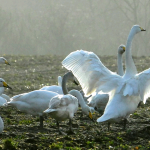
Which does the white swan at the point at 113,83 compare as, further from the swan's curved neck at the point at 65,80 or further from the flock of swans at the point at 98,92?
the swan's curved neck at the point at 65,80

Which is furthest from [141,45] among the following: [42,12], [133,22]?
[42,12]

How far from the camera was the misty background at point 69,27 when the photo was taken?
32469mm

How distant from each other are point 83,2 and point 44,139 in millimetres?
38169

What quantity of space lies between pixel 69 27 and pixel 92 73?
28300 millimetres

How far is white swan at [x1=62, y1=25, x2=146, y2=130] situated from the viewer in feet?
21.2

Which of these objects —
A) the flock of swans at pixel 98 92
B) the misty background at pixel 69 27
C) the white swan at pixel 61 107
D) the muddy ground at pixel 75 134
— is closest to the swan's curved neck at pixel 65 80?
the flock of swans at pixel 98 92

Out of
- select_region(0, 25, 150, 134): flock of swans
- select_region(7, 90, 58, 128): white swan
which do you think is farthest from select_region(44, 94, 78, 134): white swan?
select_region(7, 90, 58, 128): white swan

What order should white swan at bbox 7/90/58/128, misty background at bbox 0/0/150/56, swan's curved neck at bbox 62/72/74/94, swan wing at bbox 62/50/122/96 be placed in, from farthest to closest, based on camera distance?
misty background at bbox 0/0/150/56 → swan's curved neck at bbox 62/72/74/94 → white swan at bbox 7/90/58/128 → swan wing at bbox 62/50/122/96

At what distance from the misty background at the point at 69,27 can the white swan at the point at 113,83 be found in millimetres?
24890

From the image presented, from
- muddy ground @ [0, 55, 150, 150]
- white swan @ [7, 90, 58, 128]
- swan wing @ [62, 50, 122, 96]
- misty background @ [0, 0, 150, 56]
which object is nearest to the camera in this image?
muddy ground @ [0, 55, 150, 150]

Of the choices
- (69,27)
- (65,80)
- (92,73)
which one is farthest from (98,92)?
(69,27)

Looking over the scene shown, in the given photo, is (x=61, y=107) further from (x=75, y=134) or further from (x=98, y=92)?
(x=98, y=92)

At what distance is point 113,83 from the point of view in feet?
22.8

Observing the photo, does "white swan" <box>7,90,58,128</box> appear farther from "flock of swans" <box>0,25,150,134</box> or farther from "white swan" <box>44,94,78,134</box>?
"white swan" <box>44,94,78,134</box>
